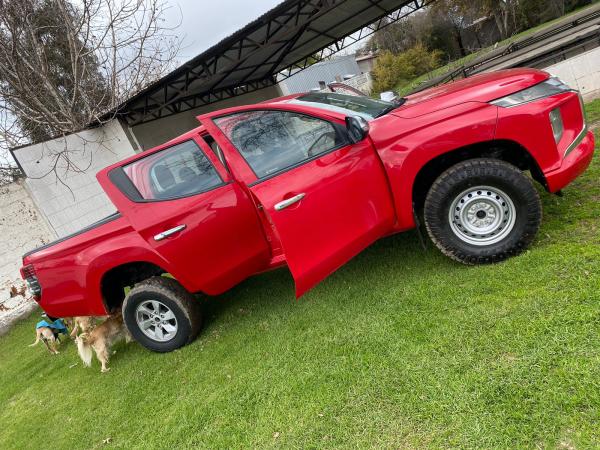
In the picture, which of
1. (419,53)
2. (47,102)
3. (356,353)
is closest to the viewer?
(356,353)

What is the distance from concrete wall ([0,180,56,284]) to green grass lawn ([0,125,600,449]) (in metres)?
4.26

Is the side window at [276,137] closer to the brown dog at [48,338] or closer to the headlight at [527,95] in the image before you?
the headlight at [527,95]

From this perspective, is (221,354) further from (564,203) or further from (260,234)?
(564,203)

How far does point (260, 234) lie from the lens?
377cm

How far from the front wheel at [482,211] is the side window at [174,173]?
1.90 meters

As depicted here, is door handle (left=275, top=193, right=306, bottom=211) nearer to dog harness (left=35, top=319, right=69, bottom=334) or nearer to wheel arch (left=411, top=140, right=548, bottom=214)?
wheel arch (left=411, top=140, right=548, bottom=214)

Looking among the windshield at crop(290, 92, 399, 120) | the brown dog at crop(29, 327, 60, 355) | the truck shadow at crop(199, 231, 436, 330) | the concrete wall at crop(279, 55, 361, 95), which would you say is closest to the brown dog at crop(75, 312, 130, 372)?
the truck shadow at crop(199, 231, 436, 330)

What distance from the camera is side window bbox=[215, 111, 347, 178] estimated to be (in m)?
3.26

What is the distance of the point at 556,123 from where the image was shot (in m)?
3.06

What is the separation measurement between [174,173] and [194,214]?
1.57 ft

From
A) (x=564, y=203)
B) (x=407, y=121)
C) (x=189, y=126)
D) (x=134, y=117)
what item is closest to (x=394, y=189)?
(x=407, y=121)

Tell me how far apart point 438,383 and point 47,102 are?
36.0 ft

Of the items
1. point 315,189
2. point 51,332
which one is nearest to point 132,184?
point 315,189

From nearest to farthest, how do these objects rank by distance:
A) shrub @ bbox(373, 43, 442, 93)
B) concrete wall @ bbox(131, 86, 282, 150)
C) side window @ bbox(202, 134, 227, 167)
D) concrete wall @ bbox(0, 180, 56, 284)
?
side window @ bbox(202, 134, 227, 167)
concrete wall @ bbox(0, 180, 56, 284)
concrete wall @ bbox(131, 86, 282, 150)
shrub @ bbox(373, 43, 442, 93)
